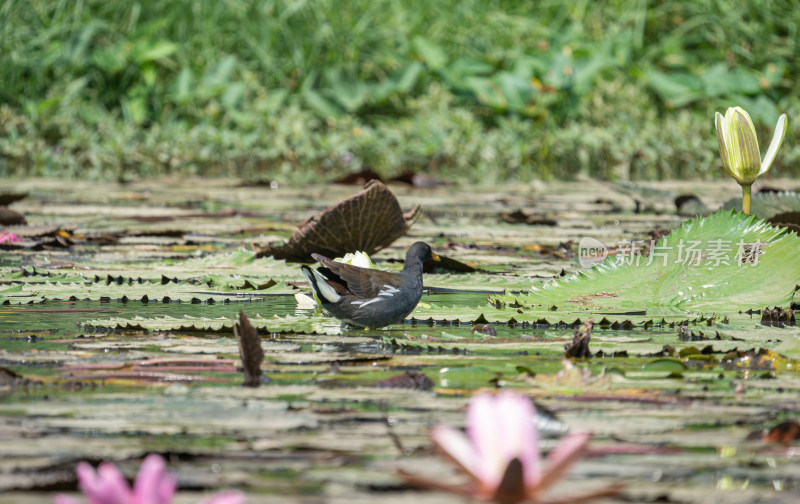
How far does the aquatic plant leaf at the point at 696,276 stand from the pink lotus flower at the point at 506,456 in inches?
52.2

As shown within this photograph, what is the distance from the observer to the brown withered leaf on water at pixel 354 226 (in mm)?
2701

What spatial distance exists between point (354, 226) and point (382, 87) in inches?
217

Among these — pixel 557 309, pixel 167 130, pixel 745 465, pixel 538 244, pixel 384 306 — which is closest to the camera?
pixel 745 465

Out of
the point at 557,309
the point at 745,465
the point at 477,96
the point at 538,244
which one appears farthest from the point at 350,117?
the point at 745,465

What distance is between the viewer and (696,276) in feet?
7.68

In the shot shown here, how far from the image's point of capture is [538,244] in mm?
3562

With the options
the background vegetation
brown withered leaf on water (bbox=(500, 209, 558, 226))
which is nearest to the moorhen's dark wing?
brown withered leaf on water (bbox=(500, 209, 558, 226))

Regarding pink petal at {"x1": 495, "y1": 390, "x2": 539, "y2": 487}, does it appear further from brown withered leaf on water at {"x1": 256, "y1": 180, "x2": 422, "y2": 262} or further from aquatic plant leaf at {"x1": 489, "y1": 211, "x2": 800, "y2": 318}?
brown withered leaf on water at {"x1": 256, "y1": 180, "x2": 422, "y2": 262}

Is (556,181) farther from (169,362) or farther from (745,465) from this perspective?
(745,465)

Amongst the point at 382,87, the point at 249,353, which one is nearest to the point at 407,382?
the point at 249,353

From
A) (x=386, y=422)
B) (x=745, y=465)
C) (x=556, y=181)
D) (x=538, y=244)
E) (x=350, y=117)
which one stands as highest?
(x=350, y=117)

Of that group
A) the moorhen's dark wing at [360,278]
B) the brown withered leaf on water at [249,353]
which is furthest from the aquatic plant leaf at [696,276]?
the brown withered leaf on water at [249,353]

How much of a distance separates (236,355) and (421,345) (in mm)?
304

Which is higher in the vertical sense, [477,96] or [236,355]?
[477,96]
